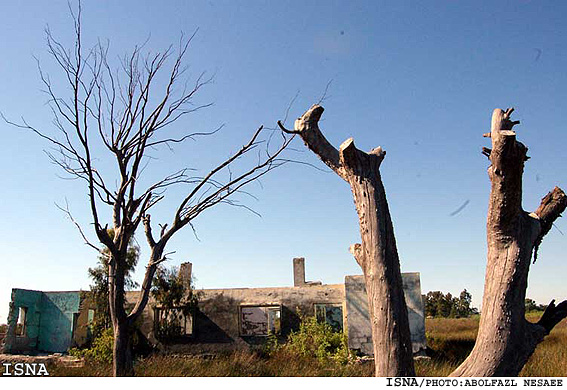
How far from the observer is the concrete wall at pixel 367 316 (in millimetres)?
12891

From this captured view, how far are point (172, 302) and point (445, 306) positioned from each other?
26491mm

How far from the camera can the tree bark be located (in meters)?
3.31

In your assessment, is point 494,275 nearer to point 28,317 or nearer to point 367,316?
point 367,316

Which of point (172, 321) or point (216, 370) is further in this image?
point (172, 321)

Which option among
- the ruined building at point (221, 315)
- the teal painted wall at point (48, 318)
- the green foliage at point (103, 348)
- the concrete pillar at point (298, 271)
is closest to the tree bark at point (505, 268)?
the ruined building at point (221, 315)

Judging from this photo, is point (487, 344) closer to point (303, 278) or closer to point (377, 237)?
point (377, 237)

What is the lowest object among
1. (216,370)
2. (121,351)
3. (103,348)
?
(216,370)

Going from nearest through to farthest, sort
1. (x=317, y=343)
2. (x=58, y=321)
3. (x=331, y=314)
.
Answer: (x=317, y=343), (x=331, y=314), (x=58, y=321)

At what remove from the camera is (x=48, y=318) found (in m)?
17.8

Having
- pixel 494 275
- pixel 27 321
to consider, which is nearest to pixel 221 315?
pixel 27 321

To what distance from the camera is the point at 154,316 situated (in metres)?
15.5

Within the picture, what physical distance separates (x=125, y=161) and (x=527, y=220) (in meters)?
5.22

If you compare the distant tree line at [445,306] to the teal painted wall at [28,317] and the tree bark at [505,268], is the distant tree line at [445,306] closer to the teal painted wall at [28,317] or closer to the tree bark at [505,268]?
the teal painted wall at [28,317]

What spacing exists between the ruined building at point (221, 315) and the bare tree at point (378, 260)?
9793mm
